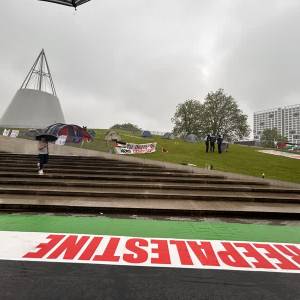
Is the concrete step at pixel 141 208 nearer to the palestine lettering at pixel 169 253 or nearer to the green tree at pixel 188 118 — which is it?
the palestine lettering at pixel 169 253

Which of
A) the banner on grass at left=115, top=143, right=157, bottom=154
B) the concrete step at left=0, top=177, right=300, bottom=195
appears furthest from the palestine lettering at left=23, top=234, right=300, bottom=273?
the banner on grass at left=115, top=143, right=157, bottom=154

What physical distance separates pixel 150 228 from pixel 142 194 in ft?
10.3

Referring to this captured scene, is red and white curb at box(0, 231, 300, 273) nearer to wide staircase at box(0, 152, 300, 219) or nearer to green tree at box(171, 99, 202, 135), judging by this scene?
wide staircase at box(0, 152, 300, 219)

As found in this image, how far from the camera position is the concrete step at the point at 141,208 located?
25.6ft

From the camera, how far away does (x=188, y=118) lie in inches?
2633

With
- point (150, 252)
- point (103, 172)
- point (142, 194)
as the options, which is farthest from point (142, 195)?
point (150, 252)

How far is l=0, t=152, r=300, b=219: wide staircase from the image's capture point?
25.8ft

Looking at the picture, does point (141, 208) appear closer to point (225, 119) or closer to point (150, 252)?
point (150, 252)

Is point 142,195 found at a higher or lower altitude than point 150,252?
Result: higher

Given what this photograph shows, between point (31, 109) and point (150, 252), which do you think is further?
point (31, 109)

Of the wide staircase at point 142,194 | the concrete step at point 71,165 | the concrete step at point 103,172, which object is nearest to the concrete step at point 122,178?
the wide staircase at point 142,194

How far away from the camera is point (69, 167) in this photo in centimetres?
1443

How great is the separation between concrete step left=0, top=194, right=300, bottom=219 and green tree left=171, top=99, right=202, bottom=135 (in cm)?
5760

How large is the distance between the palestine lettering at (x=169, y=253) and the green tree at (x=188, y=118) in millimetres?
60701
